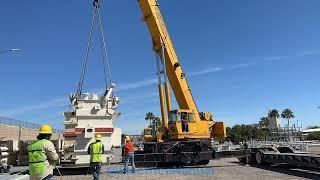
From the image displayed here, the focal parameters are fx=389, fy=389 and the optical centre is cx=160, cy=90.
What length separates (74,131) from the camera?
686 inches

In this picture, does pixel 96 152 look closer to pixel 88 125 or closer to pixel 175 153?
pixel 88 125

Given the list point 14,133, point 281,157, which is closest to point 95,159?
point 281,157

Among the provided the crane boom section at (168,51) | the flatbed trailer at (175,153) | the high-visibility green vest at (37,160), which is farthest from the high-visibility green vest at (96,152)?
the crane boom section at (168,51)

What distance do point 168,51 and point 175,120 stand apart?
4.08 m

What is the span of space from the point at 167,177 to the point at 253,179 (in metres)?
3.30

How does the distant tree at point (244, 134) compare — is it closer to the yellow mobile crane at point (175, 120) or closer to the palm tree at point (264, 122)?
the palm tree at point (264, 122)

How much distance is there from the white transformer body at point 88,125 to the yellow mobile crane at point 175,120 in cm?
270

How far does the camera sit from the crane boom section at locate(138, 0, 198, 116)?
21.8m

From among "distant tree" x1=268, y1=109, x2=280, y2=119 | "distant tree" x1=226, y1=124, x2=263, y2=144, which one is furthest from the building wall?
"distant tree" x1=268, y1=109, x2=280, y2=119

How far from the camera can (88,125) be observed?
57.4ft

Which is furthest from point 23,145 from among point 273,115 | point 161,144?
point 273,115

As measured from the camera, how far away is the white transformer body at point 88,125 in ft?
55.0

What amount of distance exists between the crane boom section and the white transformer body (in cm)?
425

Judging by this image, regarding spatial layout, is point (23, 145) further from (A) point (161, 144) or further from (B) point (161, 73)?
(B) point (161, 73)
